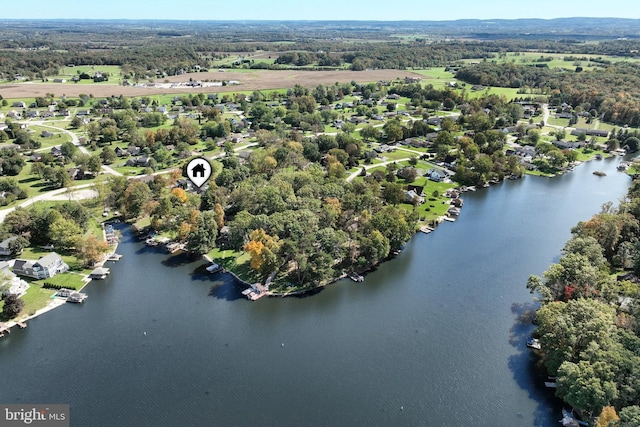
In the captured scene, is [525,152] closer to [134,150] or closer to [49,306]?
[134,150]

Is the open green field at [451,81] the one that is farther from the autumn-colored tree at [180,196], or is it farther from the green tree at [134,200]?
the green tree at [134,200]

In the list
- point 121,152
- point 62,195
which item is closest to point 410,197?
point 62,195

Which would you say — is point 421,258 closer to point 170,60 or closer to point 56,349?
point 56,349

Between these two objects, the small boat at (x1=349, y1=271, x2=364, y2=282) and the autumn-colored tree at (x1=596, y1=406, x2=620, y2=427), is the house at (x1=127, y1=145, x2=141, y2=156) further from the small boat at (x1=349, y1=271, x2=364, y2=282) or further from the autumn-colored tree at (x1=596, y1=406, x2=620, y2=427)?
the autumn-colored tree at (x1=596, y1=406, x2=620, y2=427)

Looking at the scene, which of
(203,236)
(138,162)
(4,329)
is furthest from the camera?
(138,162)

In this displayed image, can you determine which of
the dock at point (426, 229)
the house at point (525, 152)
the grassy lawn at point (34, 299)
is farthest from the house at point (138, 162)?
the house at point (525, 152)
